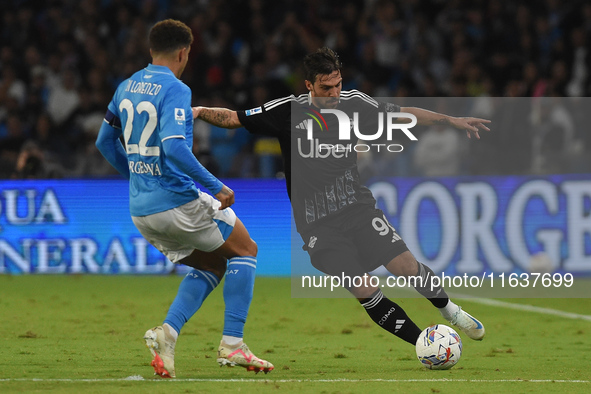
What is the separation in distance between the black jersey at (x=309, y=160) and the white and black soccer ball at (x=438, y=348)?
0.99 m

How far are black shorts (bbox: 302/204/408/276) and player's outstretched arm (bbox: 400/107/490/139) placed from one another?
2.45 ft

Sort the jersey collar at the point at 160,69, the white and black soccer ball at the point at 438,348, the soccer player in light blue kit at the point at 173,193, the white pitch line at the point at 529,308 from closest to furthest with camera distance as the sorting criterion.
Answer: the soccer player in light blue kit at the point at 173,193 < the jersey collar at the point at 160,69 < the white and black soccer ball at the point at 438,348 < the white pitch line at the point at 529,308

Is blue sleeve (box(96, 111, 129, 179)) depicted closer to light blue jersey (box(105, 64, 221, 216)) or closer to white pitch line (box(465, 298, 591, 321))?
light blue jersey (box(105, 64, 221, 216))

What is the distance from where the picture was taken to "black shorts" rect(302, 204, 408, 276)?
19.4 feet

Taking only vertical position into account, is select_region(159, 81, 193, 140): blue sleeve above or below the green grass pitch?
above

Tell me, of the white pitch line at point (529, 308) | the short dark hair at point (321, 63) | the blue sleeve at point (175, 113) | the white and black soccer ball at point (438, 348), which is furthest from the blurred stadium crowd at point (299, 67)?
the blue sleeve at point (175, 113)

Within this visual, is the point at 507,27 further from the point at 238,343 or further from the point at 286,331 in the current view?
the point at 238,343

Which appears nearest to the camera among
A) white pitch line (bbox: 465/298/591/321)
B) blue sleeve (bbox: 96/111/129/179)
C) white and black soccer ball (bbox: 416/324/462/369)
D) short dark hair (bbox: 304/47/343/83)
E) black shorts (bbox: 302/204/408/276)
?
blue sleeve (bbox: 96/111/129/179)

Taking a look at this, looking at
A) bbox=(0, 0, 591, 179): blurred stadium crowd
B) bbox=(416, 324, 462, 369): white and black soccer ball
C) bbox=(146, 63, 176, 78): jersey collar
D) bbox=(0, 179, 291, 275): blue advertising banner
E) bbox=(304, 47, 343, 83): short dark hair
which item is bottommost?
bbox=(416, 324, 462, 369): white and black soccer ball

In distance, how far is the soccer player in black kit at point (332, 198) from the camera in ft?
19.3

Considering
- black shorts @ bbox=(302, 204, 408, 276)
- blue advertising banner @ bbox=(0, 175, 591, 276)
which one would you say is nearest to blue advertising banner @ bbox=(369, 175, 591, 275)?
blue advertising banner @ bbox=(0, 175, 591, 276)

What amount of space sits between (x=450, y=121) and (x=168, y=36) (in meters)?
2.04

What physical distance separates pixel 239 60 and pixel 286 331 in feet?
26.1

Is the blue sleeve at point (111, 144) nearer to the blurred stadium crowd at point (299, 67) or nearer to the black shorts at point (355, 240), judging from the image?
the black shorts at point (355, 240)
